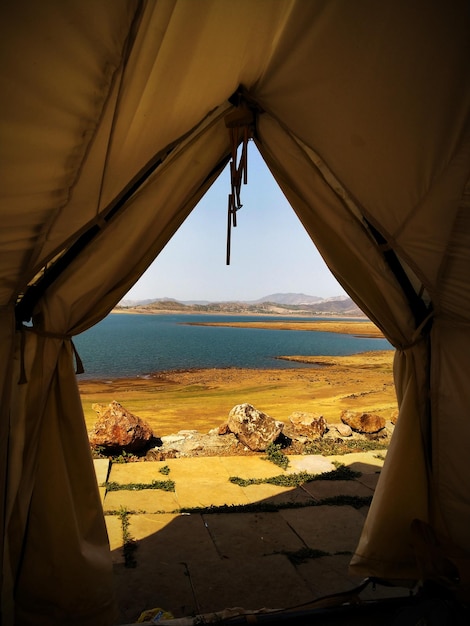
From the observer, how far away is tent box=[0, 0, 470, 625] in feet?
4.49

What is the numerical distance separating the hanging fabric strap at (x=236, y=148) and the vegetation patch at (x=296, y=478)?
2.41 m

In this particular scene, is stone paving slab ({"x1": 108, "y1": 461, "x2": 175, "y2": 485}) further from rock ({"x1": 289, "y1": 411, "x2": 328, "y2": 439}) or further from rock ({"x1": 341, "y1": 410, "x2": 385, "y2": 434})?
rock ({"x1": 341, "y1": 410, "x2": 385, "y2": 434})

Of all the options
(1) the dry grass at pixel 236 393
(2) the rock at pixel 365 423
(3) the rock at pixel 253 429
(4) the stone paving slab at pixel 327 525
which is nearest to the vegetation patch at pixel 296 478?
(4) the stone paving slab at pixel 327 525

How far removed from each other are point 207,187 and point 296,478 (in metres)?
2.99

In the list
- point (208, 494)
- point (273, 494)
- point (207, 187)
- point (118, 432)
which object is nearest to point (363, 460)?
point (273, 494)

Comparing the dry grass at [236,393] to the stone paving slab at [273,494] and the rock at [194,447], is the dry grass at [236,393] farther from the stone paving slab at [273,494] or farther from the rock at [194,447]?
the stone paving slab at [273,494]

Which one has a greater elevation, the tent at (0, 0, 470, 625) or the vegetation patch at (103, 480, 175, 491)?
the tent at (0, 0, 470, 625)

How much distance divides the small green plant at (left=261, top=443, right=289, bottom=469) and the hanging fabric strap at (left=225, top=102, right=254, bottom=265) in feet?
9.17

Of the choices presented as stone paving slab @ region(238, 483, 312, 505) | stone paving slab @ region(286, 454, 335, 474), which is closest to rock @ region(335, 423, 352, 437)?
stone paving slab @ region(286, 454, 335, 474)

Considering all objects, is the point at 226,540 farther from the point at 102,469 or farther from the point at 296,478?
the point at 102,469

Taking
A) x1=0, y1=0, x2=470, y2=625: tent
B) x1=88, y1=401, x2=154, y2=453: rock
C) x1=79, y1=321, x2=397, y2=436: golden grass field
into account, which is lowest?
x1=79, y1=321, x2=397, y2=436: golden grass field

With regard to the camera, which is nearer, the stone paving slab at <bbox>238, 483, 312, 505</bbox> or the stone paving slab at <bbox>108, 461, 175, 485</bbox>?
the stone paving slab at <bbox>238, 483, 312, 505</bbox>

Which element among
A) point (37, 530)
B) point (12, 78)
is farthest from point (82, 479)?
point (12, 78)

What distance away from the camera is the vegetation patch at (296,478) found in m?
3.93
